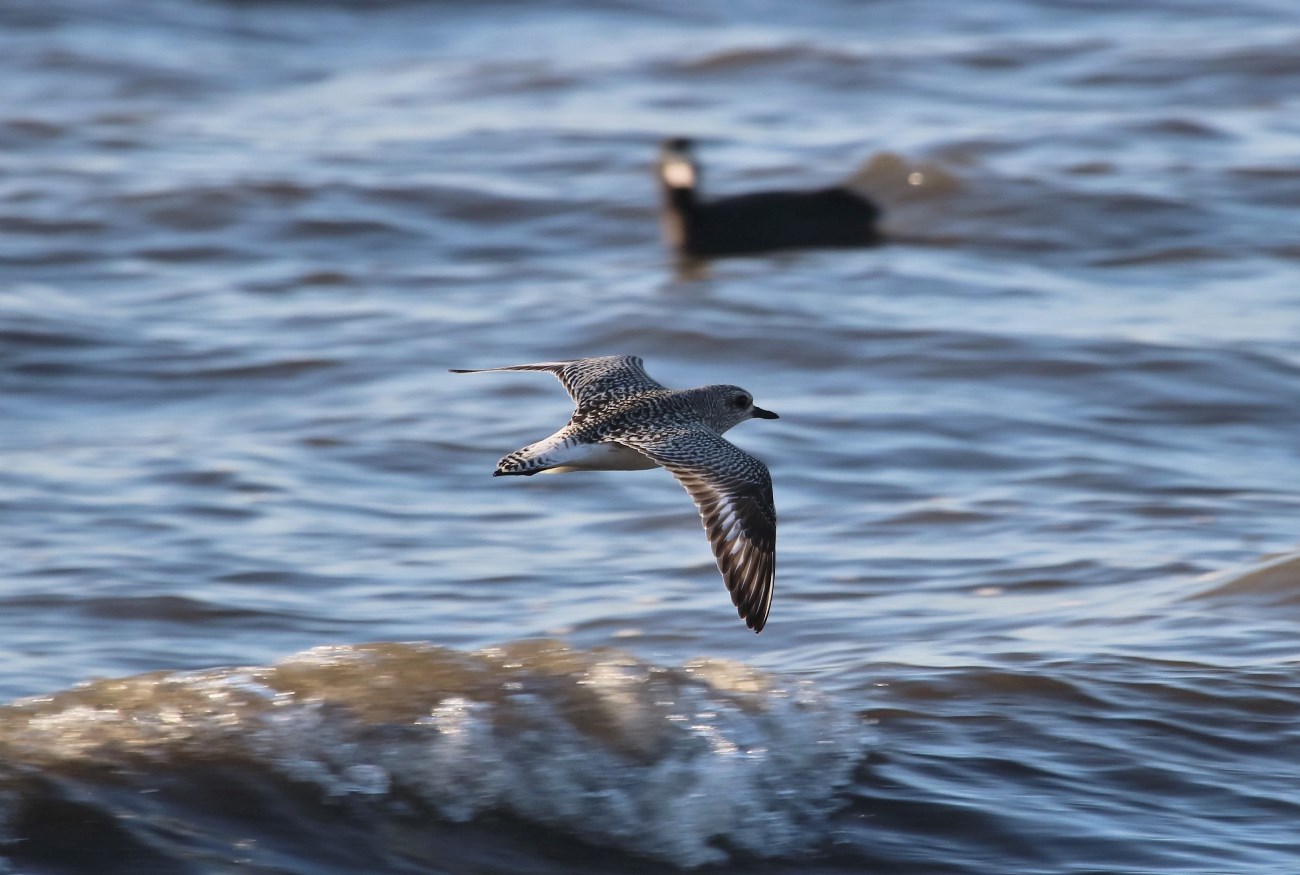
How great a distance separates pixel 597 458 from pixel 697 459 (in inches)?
15.4

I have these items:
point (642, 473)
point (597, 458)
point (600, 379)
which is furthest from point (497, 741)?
point (642, 473)

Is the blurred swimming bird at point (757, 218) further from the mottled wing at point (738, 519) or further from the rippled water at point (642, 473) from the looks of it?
the mottled wing at point (738, 519)

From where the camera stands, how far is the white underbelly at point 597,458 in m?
5.65

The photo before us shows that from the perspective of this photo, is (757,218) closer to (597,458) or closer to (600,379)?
(600,379)

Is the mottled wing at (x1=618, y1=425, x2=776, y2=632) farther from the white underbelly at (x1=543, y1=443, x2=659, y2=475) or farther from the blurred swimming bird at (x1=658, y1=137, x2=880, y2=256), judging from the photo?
the blurred swimming bird at (x1=658, y1=137, x2=880, y2=256)

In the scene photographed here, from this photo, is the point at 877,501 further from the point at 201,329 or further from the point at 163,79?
the point at 163,79

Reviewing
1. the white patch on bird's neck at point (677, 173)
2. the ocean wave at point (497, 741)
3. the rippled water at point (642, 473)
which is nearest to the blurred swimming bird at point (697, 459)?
the ocean wave at point (497, 741)

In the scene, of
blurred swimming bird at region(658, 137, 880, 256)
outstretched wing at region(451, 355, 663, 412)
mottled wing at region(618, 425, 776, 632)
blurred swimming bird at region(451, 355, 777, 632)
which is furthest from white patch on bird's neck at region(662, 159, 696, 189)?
mottled wing at region(618, 425, 776, 632)

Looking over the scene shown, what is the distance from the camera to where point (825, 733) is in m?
5.77

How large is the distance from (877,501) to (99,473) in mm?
3441

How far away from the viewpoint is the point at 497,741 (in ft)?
18.4

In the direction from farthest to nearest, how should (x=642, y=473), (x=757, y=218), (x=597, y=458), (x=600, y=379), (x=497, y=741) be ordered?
(x=757, y=218), (x=642, y=473), (x=600, y=379), (x=597, y=458), (x=497, y=741)

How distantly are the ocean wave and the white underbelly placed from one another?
2.21ft

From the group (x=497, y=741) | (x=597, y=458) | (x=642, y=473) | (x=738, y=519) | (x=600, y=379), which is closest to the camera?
(x=738, y=519)
